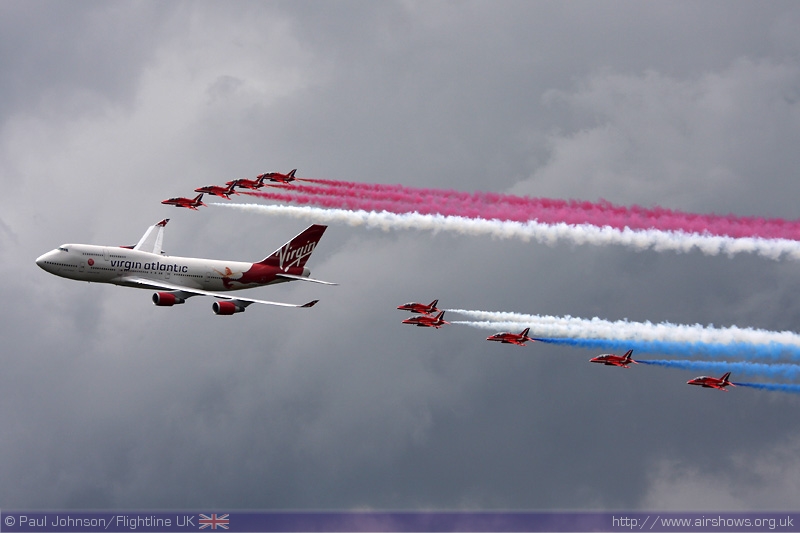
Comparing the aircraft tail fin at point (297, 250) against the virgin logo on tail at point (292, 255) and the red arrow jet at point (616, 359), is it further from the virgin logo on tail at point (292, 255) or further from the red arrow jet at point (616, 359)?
the red arrow jet at point (616, 359)

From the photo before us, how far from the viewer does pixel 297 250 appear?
16675 cm

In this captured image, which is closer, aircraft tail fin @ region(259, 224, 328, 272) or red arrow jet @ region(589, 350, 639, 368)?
red arrow jet @ region(589, 350, 639, 368)

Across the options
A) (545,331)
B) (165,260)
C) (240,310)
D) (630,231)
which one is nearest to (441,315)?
(545,331)

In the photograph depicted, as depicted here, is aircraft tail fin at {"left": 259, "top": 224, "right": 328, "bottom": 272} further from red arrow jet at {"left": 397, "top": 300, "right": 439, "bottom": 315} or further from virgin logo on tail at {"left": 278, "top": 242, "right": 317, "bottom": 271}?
red arrow jet at {"left": 397, "top": 300, "right": 439, "bottom": 315}

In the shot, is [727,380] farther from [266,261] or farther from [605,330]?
[266,261]

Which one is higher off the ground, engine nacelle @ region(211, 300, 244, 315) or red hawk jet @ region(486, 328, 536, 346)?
engine nacelle @ region(211, 300, 244, 315)

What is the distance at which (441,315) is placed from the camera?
438ft

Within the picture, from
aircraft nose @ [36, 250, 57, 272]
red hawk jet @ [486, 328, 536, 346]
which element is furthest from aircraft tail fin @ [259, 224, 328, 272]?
red hawk jet @ [486, 328, 536, 346]

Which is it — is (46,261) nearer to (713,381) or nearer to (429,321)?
(429,321)

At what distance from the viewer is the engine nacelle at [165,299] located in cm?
15450

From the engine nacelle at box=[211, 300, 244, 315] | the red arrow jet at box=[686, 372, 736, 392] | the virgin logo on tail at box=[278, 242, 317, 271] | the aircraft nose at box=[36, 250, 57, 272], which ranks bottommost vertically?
the red arrow jet at box=[686, 372, 736, 392]

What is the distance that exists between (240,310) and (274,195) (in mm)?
14792

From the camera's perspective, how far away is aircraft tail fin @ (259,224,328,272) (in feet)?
545

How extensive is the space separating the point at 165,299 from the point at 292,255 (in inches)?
731
